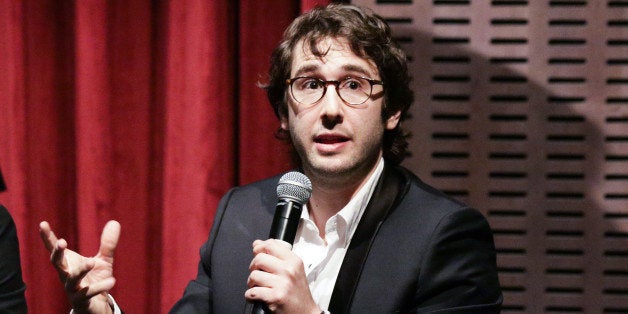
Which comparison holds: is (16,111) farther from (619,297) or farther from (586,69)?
(619,297)

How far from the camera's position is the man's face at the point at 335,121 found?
120cm

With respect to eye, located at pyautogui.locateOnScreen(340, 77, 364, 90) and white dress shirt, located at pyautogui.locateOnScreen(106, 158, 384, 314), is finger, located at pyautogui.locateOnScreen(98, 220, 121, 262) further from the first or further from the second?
eye, located at pyautogui.locateOnScreen(340, 77, 364, 90)

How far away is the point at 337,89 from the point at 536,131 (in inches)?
19.2

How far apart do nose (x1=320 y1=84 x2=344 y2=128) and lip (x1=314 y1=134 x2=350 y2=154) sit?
0.08ft

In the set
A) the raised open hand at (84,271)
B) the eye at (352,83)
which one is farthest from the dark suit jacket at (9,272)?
the eye at (352,83)

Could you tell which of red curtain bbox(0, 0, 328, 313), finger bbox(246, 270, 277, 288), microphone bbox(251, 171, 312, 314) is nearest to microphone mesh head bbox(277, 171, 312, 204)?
microphone bbox(251, 171, 312, 314)

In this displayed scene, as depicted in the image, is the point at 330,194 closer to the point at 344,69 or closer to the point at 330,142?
the point at 330,142

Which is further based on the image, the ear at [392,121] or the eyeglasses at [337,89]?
the ear at [392,121]

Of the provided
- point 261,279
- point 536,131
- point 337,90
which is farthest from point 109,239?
point 536,131

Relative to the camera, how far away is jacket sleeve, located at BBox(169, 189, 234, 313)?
1.34 m

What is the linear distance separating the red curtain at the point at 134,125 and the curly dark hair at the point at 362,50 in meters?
0.25

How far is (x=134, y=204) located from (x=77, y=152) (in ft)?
0.65

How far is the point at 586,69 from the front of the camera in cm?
142

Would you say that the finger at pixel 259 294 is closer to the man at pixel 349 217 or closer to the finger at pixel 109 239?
the man at pixel 349 217
